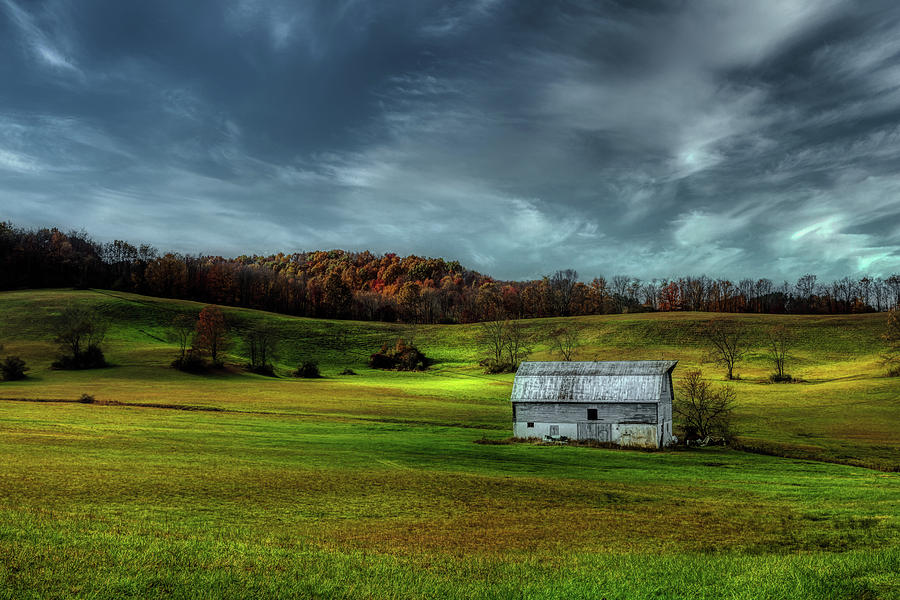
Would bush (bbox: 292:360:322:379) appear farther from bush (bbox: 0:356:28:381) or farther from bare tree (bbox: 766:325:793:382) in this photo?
bare tree (bbox: 766:325:793:382)

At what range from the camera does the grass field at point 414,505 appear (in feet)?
41.2

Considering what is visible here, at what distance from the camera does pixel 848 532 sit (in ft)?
65.0

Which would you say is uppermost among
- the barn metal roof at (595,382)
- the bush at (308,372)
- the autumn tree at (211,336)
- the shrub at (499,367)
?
the autumn tree at (211,336)

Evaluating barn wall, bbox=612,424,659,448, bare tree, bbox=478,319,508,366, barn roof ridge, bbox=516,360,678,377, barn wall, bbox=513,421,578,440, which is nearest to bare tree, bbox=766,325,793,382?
bare tree, bbox=478,319,508,366

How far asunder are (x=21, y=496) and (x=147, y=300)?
512ft

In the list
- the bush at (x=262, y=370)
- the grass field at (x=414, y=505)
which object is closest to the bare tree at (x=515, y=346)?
the bush at (x=262, y=370)

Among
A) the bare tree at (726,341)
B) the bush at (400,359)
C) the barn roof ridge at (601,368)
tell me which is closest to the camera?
the barn roof ridge at (601,368)

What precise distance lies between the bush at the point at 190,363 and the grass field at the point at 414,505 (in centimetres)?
2535

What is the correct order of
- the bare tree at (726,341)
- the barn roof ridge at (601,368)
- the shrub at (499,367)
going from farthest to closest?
the shrub at (499,367), the bare tree at (726,341), the barn roof ridge at (601,368)

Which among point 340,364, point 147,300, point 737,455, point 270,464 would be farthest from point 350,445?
point 147,300

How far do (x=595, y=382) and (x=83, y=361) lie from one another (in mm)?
Result: 78837

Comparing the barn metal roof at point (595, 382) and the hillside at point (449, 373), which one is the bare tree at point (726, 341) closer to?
the hillside at point (449, 373)

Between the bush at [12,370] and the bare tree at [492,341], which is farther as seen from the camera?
the bare tree at [492,341]

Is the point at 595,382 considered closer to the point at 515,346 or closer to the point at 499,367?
the point at 499,367
